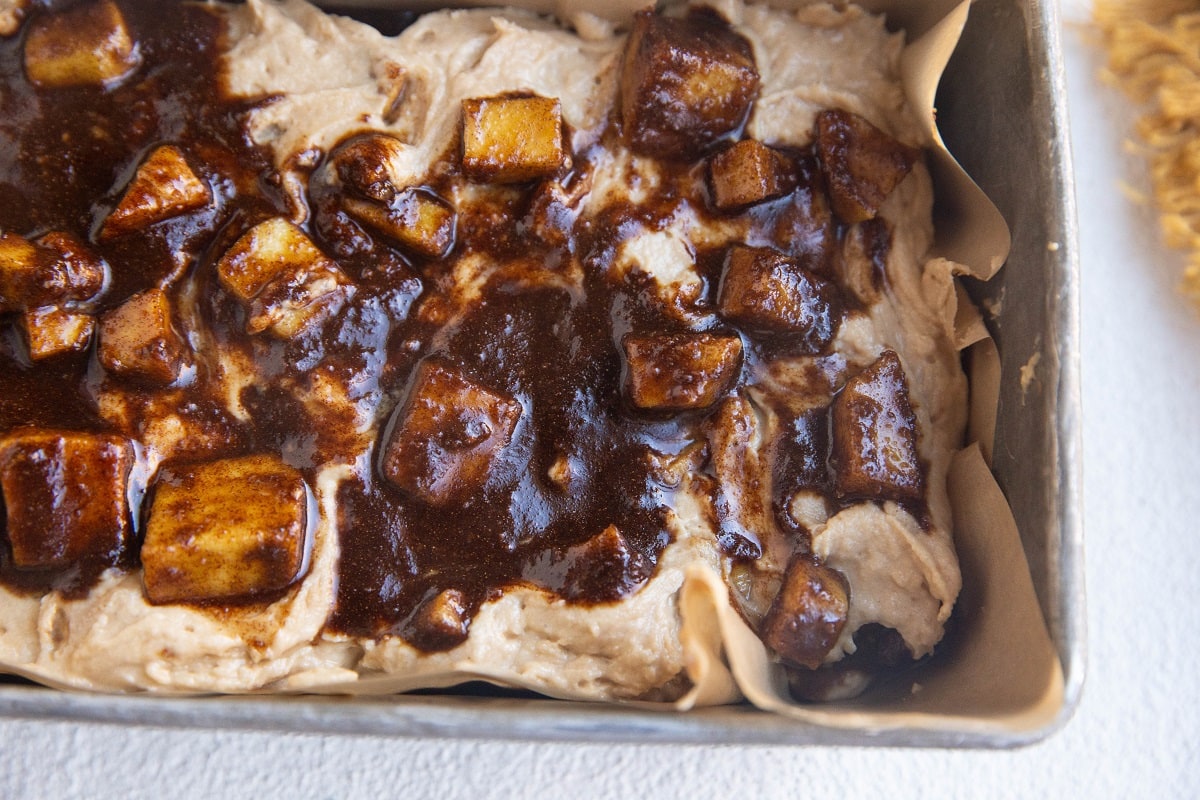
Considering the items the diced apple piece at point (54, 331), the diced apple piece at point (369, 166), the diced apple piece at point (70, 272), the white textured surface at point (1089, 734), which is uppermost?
the diced apple piece at point (369, 166)

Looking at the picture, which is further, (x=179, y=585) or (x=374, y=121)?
(x=374, y=121)

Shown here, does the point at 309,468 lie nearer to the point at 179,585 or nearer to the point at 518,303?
the point at 179,585

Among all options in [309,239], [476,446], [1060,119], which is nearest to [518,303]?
[476,446]

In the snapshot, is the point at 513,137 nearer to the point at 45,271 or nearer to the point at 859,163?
the point at 859,163

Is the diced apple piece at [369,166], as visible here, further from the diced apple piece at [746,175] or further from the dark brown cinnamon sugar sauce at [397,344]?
the diced apple piece at [746,175]

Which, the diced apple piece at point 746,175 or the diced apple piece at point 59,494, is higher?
the diced apple piece at point 746,175

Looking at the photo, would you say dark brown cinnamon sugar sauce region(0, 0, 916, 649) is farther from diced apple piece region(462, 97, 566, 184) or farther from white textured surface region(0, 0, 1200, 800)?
white textured surface region(0, 0, 1200, 800)

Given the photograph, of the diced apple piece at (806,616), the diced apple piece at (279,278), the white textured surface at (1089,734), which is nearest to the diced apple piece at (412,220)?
the diced apple piece at (279,278)
